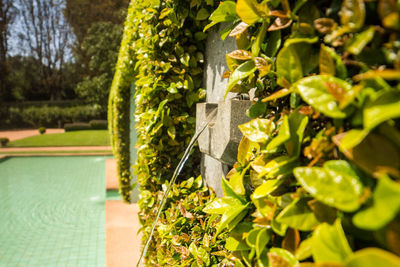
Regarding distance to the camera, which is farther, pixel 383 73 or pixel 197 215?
pixel 197 215

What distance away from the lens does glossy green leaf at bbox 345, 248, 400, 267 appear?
1.47ft

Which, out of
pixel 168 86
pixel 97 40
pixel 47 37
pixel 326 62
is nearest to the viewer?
pixel 326 62

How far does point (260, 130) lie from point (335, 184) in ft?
1.18

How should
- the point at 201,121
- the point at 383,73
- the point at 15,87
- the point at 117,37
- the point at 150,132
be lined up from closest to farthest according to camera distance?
the point at 383,73 → the point at 201,121 → the point at 150,132 → the point at 117,37 → the point at 15,87

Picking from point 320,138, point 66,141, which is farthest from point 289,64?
point 66,141

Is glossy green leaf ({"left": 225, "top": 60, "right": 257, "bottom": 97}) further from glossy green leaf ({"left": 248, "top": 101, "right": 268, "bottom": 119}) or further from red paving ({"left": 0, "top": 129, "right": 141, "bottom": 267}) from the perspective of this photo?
red paving ({"left": 0, "top": 129, "right": 141, "bottom": 267})

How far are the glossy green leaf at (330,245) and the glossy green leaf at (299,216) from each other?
92 millimetres

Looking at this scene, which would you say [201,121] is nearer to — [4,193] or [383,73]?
[383,73]

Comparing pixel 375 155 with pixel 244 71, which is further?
pixel 244 71

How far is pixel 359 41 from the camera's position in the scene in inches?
23.6

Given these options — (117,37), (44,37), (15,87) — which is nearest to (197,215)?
(117,37)

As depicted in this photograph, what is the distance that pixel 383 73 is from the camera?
50 cm

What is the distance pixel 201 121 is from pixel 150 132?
0.77 m

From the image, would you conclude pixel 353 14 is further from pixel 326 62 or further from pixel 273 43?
pixel 273 43
